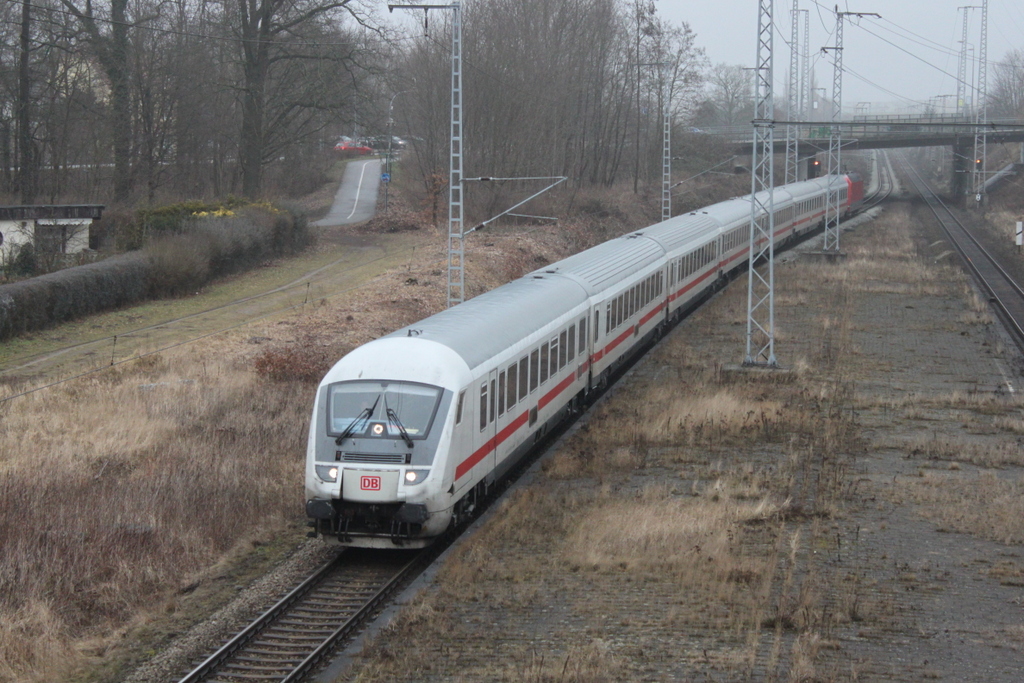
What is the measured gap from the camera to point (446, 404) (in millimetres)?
12844

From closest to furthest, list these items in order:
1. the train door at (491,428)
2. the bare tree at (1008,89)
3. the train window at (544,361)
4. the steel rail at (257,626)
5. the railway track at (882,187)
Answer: the steel rail at (257,626)
the train door at (491,428)
the train window at (544,361)
the railway track at (882,187)
the bare tree at (1008,89)

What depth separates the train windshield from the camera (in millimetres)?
12688

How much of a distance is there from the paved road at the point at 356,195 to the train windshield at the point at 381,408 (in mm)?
35100

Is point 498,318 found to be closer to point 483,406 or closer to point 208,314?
point 483,406

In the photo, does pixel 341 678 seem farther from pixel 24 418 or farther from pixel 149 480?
pixel 24 418

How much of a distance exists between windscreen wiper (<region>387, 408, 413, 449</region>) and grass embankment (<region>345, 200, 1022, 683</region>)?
1.50 metres

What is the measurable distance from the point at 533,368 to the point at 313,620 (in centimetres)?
637

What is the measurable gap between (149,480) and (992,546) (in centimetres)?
1097

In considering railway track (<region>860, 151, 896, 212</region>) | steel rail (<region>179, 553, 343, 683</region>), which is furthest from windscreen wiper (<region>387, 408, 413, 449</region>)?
railway track (<region>860, 151, 896, 212</region>)

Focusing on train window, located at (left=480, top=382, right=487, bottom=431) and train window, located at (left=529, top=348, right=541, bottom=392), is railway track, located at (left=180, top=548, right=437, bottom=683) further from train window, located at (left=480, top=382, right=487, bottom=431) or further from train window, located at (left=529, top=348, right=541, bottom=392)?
train window, located at (left=529, top=348, right=541, bottom=392)

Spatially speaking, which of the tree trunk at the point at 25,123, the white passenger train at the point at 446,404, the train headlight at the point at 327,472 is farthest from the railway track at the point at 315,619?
the tree trunk at the point at 25,123

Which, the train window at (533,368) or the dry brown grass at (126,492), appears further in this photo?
the train window at (533,368)

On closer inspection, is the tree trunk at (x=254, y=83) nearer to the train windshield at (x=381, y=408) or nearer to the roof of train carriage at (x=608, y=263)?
the roof of train carriage at (x=608, y=263)

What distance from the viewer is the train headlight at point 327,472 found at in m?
12.5
